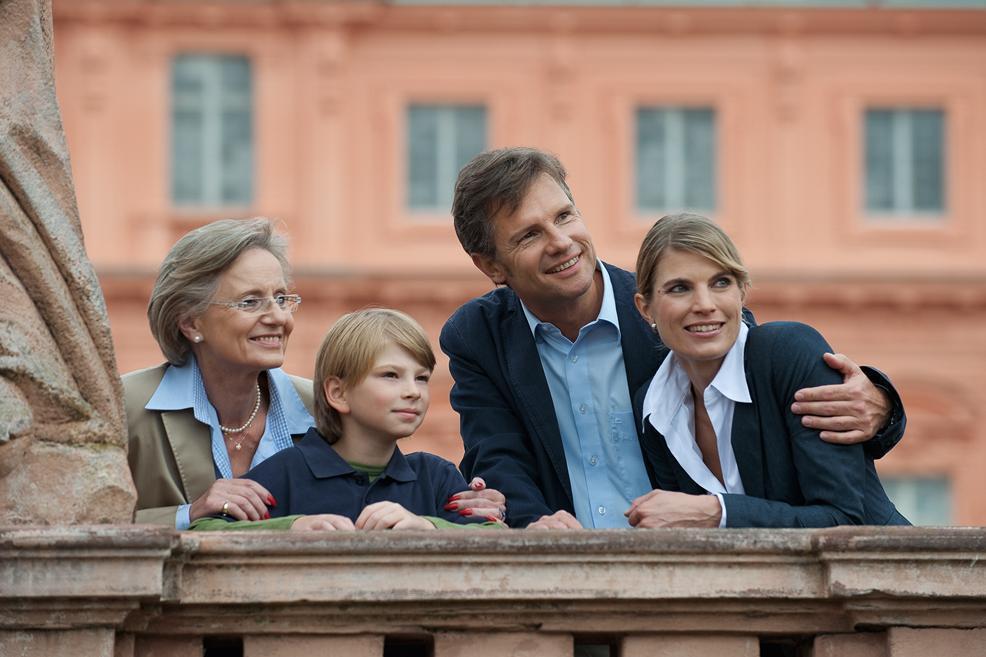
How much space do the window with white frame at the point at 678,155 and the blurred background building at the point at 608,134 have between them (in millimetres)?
41

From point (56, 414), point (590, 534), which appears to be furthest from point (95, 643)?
point (590, 534)

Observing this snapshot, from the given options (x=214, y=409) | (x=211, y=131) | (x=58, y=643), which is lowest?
(x=58, y=643)

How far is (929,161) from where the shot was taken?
3284cm

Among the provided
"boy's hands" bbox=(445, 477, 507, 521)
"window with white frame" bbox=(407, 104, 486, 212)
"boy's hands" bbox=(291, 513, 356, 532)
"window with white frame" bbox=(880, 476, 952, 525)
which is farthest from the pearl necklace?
"window with white frame" bbox=(407, 104, 486, 212)

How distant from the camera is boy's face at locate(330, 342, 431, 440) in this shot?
18.8ft

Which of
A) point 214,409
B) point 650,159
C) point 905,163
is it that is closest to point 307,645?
point 214,409

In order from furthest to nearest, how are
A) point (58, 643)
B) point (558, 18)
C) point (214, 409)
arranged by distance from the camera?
1. point (558, 18)
2. point (214, 409)
3. point (58, 643)

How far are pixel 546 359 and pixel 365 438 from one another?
593mm

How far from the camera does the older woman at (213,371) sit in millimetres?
5977

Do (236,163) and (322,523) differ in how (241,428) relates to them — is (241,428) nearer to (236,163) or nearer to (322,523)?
(322,523)

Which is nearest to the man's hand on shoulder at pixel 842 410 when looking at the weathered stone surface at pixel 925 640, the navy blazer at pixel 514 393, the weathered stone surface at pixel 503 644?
the navy blazer at pixel 514 393

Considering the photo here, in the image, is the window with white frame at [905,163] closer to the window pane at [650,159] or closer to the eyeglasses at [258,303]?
the window pane at [650,159]

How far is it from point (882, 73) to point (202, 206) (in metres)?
9.43

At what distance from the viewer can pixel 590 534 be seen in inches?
190
